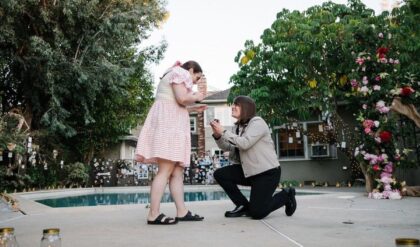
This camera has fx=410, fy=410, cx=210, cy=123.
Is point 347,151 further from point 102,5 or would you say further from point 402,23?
point 102,5

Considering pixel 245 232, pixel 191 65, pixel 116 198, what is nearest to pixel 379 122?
pixel 191 65

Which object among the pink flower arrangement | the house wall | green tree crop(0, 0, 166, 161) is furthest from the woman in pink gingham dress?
the house wall

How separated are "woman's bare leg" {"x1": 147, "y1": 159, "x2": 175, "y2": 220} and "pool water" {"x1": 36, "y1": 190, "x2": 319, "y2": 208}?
21.5ft

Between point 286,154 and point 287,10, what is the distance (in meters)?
4.96

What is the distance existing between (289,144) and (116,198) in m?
6.19

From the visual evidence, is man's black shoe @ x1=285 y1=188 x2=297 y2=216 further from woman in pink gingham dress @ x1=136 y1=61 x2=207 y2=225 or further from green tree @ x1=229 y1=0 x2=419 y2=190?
green tree @ x1=229 y1=0 x2=419 y2=190

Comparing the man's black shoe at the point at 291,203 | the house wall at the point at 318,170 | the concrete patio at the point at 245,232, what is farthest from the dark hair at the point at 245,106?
the house wall at the point at 318,170

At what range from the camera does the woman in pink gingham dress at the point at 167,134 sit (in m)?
3.39

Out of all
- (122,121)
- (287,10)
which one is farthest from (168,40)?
(287,10)

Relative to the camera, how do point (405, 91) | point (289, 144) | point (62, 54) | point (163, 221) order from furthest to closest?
point (289, 144) < point (62, 54) < point (405, 91) < point (163, 221)

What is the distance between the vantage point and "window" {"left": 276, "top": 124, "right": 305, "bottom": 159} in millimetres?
14188

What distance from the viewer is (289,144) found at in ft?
47.3

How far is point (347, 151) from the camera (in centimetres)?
1078

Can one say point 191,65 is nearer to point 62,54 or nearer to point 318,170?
point 62,54
